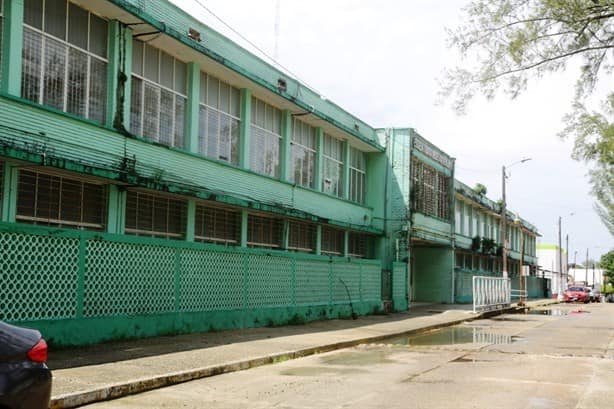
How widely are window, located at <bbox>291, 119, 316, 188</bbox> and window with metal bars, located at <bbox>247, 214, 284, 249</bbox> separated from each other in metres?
2.32

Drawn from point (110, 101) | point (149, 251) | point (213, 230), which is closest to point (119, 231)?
point (149, 251)

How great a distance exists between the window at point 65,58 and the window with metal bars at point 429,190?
1964cm

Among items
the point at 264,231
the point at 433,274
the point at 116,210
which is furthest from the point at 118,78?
the point at 433,274

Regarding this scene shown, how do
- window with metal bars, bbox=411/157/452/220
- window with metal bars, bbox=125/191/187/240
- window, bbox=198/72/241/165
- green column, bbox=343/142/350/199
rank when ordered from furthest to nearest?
window with metal bars, bbox=411/157/452/220, green column, bbox=343/142/350/199, window, bbox=198/72/241/165, window with metal bars, bbox=125/191/187/240

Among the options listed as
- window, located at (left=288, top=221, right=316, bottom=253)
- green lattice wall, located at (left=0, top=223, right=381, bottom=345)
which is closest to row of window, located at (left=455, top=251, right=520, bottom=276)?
window, located at (left=288, top=221, right=316, bottom=253)

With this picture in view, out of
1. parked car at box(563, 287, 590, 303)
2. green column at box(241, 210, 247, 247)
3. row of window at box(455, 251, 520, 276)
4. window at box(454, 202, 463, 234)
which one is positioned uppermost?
window at box(454, 202, 463, 234)

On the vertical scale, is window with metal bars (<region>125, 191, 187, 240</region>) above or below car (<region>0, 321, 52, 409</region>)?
above

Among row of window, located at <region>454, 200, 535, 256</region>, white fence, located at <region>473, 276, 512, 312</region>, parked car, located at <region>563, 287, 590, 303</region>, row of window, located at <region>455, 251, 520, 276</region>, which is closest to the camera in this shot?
white fence, located at <region>473, 276, 512, 312</region>

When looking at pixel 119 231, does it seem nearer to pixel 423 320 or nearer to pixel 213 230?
pixel 213 230

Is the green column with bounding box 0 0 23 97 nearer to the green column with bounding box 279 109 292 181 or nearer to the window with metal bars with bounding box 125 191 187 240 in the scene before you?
the window with metal bars with bounding box 125 191 187 240

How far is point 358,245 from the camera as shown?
3072cm

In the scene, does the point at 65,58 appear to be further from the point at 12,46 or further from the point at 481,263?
the point at 481,263

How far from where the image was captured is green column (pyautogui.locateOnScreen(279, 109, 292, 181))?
→ 24223 mm

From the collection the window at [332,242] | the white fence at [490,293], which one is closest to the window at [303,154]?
the window at [332,242]
